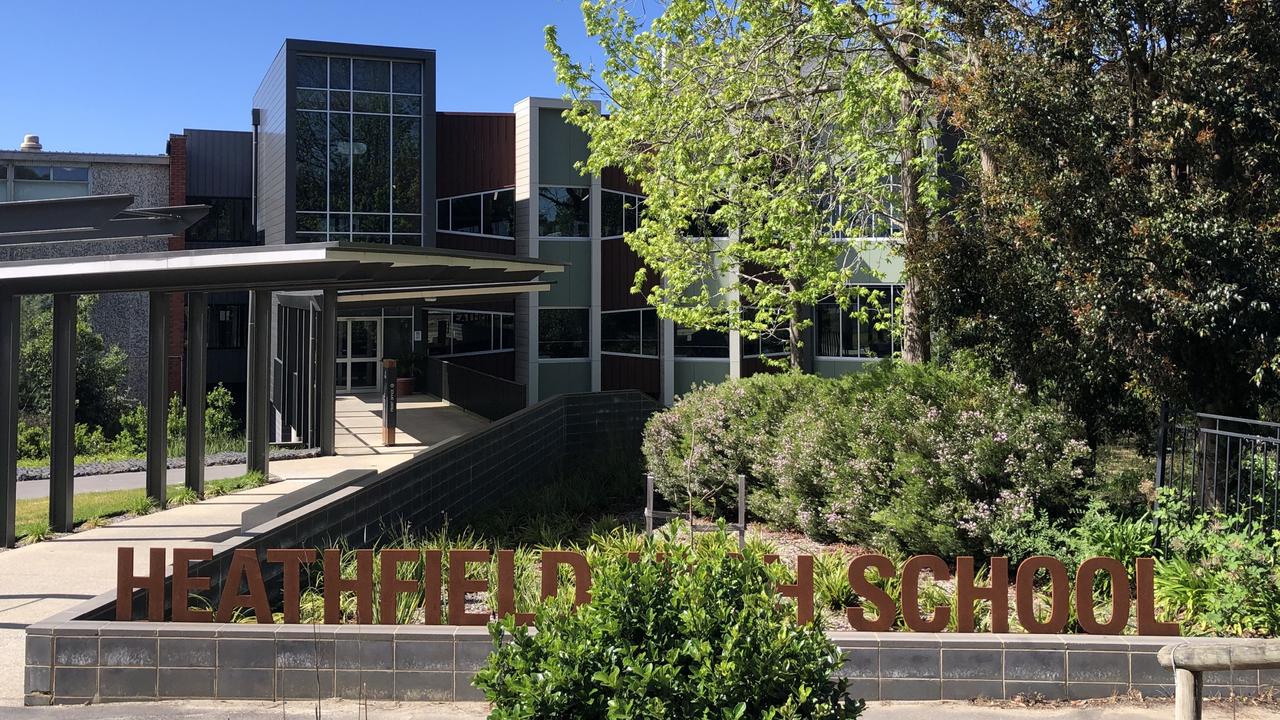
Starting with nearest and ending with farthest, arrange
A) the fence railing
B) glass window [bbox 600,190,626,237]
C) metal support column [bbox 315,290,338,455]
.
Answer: metal support column [bbox 315,290,338,455]
the fence railing
glass window [bbox 600,190,626,237]

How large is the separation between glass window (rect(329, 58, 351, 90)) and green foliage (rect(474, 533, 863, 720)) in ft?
91.3

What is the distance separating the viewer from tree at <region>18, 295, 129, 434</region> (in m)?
27.4

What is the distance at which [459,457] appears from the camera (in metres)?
14.3

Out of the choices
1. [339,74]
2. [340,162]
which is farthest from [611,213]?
[339,74]

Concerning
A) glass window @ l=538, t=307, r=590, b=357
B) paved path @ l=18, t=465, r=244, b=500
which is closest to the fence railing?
glass window @ l=538, t=307, r=590, b=357

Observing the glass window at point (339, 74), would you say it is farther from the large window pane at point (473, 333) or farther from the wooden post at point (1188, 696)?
the wooden post at point (1188, 696)

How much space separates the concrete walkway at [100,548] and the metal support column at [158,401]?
18.4 inches

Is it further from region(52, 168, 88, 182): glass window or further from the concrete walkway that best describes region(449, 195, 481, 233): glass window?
the concrete walkway

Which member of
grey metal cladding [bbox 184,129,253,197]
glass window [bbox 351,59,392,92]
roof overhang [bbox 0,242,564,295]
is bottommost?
roof overhang [bbox 0,242,564,295]

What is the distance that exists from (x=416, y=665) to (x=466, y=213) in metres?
25.9

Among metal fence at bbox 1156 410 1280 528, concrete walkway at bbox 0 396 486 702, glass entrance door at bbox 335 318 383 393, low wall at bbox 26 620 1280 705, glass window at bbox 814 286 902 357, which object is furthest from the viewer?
glass entrance door at bbox 335 318 383 393

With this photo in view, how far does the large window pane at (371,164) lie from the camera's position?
99.8ft

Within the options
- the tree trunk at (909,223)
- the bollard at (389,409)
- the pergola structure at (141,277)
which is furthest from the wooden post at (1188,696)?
the bollard at (389,409)

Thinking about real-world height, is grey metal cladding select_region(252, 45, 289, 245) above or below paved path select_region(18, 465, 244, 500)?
above
